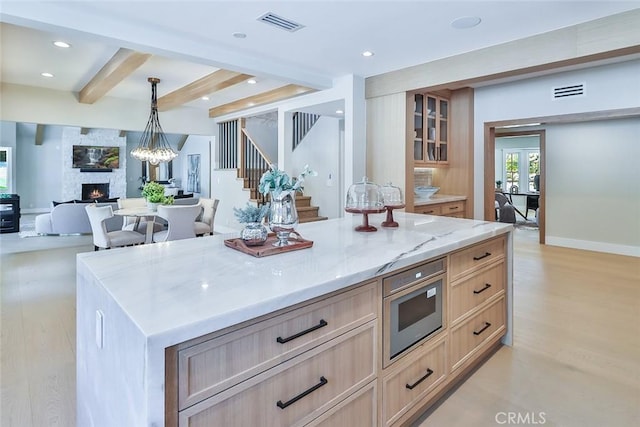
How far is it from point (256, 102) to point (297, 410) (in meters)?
5.95

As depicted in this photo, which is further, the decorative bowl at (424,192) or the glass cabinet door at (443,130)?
the glass cabinet door at (443,130)

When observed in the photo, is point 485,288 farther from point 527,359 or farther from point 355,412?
point 355,412

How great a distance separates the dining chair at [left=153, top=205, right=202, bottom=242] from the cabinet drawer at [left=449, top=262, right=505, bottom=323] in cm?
375

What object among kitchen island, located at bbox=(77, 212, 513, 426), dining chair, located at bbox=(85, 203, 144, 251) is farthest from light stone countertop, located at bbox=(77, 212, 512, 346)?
dining chair, located at bbox=(85, 203, 144, 251)

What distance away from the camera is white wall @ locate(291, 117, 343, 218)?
6.83 meters

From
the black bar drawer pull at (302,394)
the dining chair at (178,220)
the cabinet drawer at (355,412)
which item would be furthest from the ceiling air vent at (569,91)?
the black bar drawer pull at (302,394)

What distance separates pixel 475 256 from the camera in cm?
232

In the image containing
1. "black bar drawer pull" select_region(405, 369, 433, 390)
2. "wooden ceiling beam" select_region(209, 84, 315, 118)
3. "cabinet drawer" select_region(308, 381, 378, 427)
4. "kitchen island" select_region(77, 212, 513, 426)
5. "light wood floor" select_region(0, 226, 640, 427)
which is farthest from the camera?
"wooden ceiling beam" select_region(209, 84, 315, 118)

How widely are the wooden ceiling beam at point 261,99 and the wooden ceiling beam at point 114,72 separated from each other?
84.1 inches

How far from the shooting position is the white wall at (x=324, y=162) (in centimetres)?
683

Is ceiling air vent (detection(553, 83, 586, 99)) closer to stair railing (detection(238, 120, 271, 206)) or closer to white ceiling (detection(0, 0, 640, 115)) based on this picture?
white ceiling (detection(0, 0, 640, 115))

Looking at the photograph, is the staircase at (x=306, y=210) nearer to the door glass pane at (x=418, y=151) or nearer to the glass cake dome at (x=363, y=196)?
the door glass pane at (x=418, y=151)

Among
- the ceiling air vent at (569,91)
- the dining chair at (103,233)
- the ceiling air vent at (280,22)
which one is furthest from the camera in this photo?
the dining chair at (103,233)

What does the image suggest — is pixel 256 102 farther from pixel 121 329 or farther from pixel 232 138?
pixel 121 329
